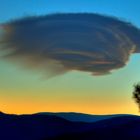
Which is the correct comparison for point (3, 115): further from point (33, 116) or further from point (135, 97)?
point (135, 97)

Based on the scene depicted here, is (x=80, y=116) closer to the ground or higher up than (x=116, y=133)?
higher up

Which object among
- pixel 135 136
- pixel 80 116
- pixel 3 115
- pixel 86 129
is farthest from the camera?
pixel 80 116

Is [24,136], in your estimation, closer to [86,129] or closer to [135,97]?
[86,129]

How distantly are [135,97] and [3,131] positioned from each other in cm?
2655

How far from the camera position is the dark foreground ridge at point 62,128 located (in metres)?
88.2

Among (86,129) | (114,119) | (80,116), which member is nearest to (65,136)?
(86,129)

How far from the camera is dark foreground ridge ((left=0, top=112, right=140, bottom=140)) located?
289 ft

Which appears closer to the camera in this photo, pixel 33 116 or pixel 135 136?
pixel 135 136

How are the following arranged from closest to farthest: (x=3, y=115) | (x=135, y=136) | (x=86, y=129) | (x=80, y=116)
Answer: (x=135, y=136) → (x=86, y=129) → (x=3, y=115) → (x=80, y=116)

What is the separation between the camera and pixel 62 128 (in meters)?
97.2

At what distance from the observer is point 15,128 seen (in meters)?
100

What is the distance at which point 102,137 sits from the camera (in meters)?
87.0

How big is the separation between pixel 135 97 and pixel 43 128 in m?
19.5

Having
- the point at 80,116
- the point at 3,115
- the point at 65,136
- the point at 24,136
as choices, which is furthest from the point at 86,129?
the point at 80,116
